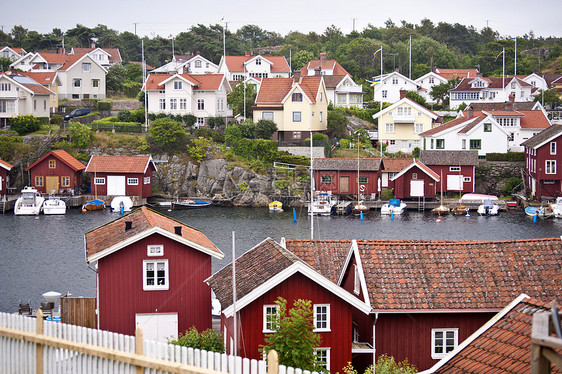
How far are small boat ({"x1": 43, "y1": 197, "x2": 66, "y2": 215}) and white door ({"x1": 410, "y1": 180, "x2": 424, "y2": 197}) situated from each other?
28618mm

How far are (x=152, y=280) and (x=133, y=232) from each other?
1513 millimetres

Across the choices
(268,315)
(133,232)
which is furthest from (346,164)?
(268,315)

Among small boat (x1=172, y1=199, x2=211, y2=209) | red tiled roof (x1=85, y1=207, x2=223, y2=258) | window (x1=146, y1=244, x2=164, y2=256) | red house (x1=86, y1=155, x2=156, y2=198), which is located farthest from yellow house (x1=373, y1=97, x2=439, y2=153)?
window (x1=146, y1=244, x2=164, y2=256)

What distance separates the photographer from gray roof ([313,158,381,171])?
229 feet

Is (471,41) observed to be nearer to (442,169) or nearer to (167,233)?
(442,169)

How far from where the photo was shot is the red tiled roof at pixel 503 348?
13.1 meters

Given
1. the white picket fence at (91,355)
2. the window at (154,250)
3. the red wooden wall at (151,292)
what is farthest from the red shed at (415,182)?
the white picket fence at (91,355)

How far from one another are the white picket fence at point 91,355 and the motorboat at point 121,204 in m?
55.0

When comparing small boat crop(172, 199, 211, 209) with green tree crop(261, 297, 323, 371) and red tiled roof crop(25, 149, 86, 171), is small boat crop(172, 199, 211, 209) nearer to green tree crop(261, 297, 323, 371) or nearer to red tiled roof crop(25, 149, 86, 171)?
red tiled roof crop(25, 149, 86, 171)

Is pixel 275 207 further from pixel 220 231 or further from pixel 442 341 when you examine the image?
pixel 442 341

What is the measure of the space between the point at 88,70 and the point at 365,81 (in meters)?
35.4

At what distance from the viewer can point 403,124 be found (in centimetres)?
8138

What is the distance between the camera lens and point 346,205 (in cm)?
6831

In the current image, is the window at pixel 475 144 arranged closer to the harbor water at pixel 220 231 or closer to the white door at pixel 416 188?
the white door at pixel 416 188
